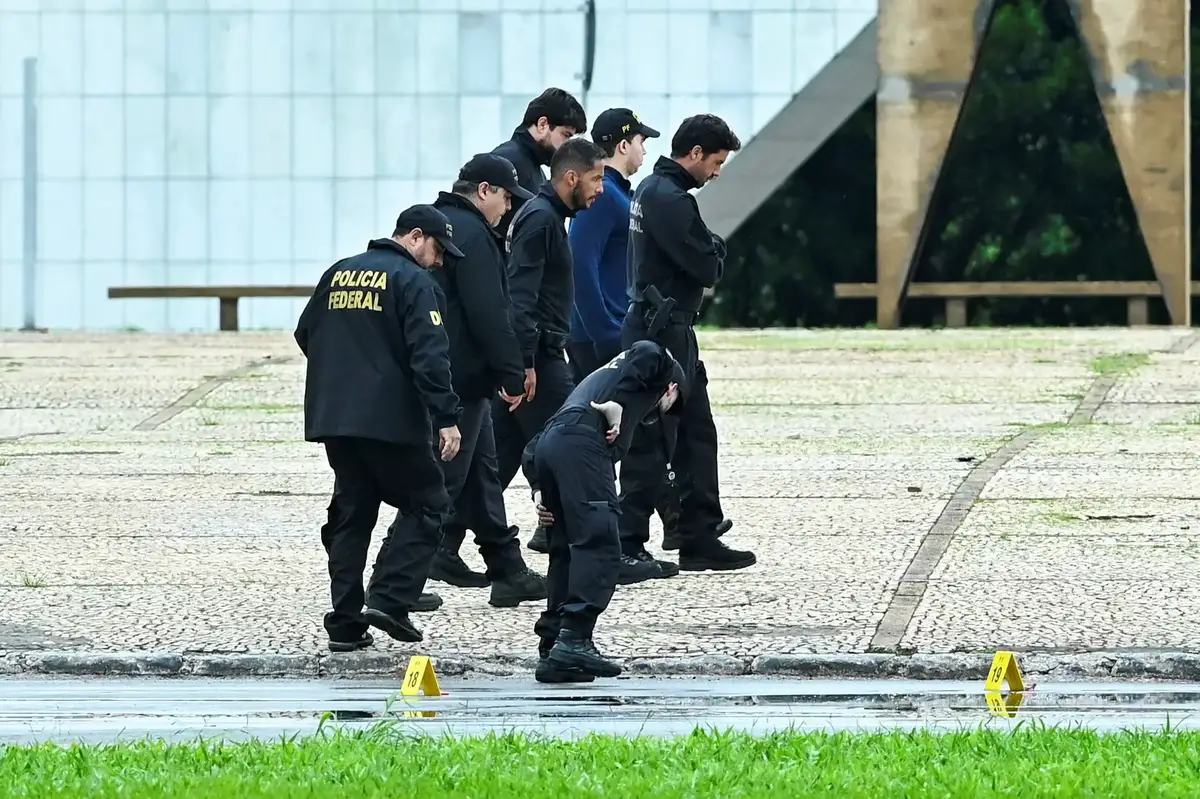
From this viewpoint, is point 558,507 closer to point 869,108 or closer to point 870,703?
point 870,703

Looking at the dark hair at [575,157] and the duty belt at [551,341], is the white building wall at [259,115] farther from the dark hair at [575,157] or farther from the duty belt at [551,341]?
the dark hair at [575,157]

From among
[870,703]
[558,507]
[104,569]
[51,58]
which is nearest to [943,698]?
[870,703]

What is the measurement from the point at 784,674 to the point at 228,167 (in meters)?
23.0

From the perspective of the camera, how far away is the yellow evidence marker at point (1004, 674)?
803cm

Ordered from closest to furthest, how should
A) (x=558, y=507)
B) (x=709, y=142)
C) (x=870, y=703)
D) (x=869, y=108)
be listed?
(x=870, y=703)
(x=558, y=507)
(x=709, y=142)
(x=869, y=108)

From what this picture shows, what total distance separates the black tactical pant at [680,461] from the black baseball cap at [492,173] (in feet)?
2.93

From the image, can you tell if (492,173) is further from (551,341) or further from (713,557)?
(713,557)

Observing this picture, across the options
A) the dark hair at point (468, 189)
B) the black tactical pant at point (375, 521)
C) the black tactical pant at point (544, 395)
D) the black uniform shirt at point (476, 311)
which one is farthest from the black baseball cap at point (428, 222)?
the black tactical pant at point (544, 395)

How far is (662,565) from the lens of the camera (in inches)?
410

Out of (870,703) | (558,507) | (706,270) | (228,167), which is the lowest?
(870,703)

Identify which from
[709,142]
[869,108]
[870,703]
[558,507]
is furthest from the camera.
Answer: [869,108]

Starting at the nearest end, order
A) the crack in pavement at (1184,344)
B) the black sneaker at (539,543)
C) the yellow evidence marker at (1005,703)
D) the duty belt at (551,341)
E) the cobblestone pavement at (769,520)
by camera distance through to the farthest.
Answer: the yellow evidence marker at (1005,703) < the cobblestone pavement at (769,520) < the duty belt at (551,341) < the black sneaker at (539,543) < the crack in pavement at (1184,344)

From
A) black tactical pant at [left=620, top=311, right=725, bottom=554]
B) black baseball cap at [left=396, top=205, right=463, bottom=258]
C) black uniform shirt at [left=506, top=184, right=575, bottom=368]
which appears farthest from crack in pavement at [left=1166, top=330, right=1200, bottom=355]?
black baseball cap at [left=396, top=205, right=463, bottom=258]

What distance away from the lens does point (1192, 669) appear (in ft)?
27.4
